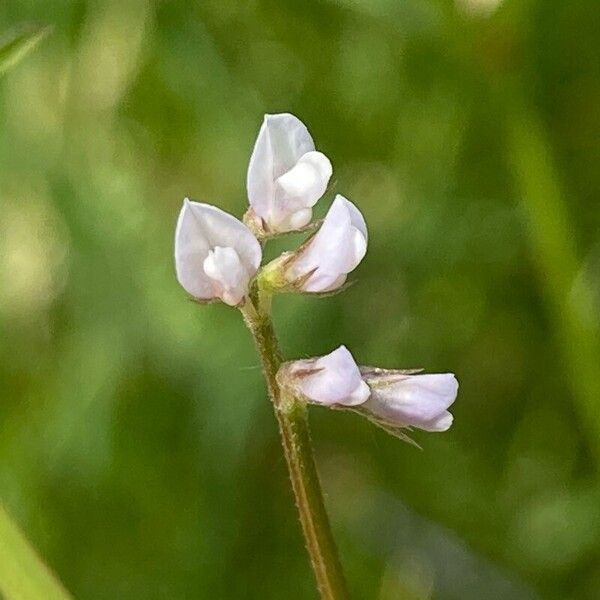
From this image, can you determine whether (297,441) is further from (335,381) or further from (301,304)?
(301,304)

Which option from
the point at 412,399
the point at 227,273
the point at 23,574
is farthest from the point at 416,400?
the point at 23,574

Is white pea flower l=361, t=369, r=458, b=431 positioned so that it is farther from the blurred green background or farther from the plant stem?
the blurred green background

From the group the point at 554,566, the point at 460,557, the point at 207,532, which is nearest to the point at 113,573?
the point at 207,532

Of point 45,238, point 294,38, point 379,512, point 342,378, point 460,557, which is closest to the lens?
point 342,378

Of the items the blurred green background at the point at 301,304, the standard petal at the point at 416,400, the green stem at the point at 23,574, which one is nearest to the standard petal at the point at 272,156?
the standard petal at the point at 416,400

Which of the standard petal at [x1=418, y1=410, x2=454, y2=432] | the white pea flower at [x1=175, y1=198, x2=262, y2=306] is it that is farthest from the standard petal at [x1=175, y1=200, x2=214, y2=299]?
the standard petal at [x1=418, y1=410, x2=454, y2=432]

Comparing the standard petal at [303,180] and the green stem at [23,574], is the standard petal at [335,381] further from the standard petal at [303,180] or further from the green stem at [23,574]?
the green stem at [23,574]

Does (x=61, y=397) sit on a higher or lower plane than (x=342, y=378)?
lower

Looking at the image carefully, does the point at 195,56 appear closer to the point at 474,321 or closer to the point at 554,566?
the point at 474,321
